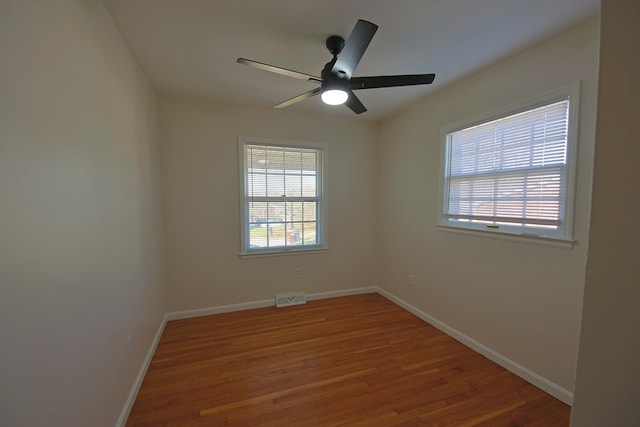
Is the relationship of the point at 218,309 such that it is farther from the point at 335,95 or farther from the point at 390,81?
the point at 390,81

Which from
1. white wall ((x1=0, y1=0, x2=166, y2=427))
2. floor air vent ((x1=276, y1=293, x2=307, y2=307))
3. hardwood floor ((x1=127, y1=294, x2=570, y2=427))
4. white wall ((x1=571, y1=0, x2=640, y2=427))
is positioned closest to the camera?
white wall ((x1=571, y1=0, x2=640, y2=427))

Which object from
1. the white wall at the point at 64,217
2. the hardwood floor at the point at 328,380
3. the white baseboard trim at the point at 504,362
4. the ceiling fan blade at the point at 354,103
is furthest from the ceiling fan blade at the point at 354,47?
the white baseboard trim at the point at 504,362

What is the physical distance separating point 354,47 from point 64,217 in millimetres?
1621

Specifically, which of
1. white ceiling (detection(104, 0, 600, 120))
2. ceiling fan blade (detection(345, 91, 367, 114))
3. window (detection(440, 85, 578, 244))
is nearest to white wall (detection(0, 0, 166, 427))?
white ceiling (detection(104, 0, 600, 120))

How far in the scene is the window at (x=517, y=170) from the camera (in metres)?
1.74

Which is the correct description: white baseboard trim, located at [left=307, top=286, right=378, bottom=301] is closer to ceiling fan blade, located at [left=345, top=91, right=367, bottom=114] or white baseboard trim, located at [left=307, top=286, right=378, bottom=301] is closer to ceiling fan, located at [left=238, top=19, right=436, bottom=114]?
ceiling fan blade, located at [left=345, top=91, right=367, bottom=114]

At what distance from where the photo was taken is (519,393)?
71.2 inches

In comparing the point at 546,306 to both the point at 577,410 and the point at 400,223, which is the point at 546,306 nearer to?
the point at 577,410

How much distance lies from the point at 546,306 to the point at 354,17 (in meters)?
2.38

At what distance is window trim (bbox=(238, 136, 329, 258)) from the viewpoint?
3.08 meters

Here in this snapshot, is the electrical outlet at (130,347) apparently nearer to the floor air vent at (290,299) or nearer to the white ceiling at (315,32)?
the floor air vent at (290,299)

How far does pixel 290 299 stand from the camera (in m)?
3.31

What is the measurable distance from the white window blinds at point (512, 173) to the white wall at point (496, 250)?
0.42 ft

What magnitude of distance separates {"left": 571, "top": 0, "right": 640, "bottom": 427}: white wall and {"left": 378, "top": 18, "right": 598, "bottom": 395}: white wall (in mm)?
1375
